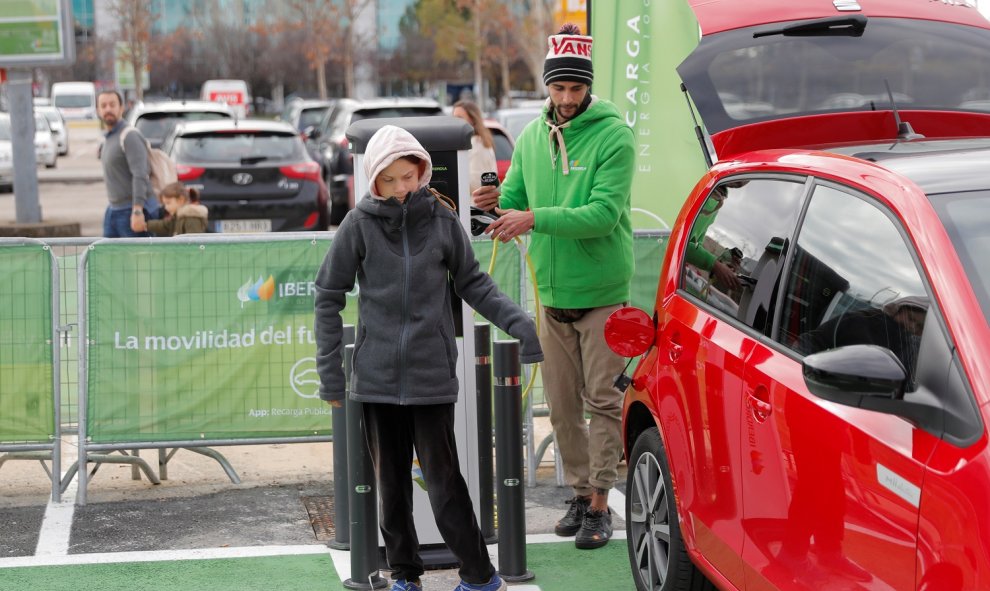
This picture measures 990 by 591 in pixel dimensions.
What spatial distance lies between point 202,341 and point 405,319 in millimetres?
2362

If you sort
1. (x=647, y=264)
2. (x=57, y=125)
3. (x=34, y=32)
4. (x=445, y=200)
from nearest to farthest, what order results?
1. (x=445, y=200)
2. (x=647, y=264)
3. (x=34, y=32)
4. (x=57, y=125)

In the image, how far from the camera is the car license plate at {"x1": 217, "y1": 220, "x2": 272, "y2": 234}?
48.3ft

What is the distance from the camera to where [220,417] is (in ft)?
22.2

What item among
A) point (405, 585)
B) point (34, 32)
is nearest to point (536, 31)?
point (34, 32)

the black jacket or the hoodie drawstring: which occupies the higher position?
the hoodie drawstring

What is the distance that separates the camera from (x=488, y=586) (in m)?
4.96

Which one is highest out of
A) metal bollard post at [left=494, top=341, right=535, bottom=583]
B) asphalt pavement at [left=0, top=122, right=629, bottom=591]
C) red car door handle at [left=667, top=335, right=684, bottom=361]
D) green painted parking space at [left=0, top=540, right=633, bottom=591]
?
red car door handle at [left=667, top=335, right=684, bottom=361]

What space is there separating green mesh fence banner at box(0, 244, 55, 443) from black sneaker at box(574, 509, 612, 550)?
2.67 meters

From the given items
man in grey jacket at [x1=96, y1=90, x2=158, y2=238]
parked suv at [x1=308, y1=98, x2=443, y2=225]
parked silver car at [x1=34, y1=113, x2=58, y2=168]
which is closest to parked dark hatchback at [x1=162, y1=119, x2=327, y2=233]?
parked suv at [x1=308, y1=98, x2=443, y2=225]

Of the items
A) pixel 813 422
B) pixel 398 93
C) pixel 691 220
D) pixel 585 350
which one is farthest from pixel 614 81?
pixel 398 93

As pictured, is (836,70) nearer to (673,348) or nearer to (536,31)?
(673,348)

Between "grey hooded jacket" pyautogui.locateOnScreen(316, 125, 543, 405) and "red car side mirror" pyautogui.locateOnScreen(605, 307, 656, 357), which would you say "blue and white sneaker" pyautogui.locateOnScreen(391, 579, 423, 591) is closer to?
"grey hooded jacket" pyautogui.locateOnScreen(316, 125, 543, 405)

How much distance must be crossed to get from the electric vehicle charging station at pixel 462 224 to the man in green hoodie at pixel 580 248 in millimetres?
301

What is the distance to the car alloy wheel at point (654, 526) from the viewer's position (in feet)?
14.9
